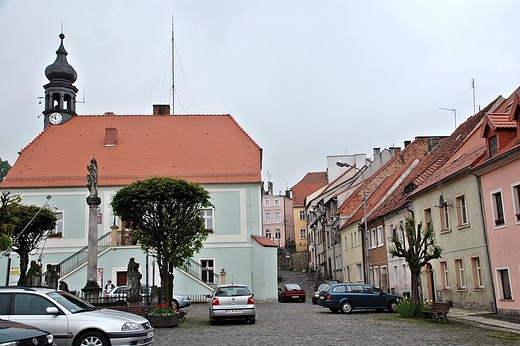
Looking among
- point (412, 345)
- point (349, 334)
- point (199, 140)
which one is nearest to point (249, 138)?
point (199, 140)

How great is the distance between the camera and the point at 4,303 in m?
12.2

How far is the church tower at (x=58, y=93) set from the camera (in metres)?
46.8

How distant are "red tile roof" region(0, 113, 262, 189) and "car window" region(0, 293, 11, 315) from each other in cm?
2912

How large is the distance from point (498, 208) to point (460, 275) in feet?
15.6

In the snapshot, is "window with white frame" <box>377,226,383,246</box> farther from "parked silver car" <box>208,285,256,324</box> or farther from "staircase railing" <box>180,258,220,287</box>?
"parked silver car" <box>208,285,256,324</box>

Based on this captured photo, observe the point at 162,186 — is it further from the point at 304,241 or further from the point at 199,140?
the point at 304,241

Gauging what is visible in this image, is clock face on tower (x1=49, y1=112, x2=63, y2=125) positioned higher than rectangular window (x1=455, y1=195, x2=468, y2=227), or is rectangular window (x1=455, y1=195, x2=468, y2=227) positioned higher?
clock face on tower (x1=49, y1=112, x2=63, y2=125)

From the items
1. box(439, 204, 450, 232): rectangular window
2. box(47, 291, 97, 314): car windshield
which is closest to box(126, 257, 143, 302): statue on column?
box(47, 291, 97, 314): car windshield

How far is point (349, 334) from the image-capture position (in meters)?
17.2

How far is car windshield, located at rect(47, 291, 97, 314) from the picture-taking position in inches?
493

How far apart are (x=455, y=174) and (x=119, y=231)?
24401 mm

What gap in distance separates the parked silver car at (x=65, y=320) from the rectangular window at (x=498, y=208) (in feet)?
50.5

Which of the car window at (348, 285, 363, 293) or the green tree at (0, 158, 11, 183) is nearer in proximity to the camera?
the car window at (348, 285, 363, 293)

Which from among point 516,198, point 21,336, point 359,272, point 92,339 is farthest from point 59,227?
point 21,336
